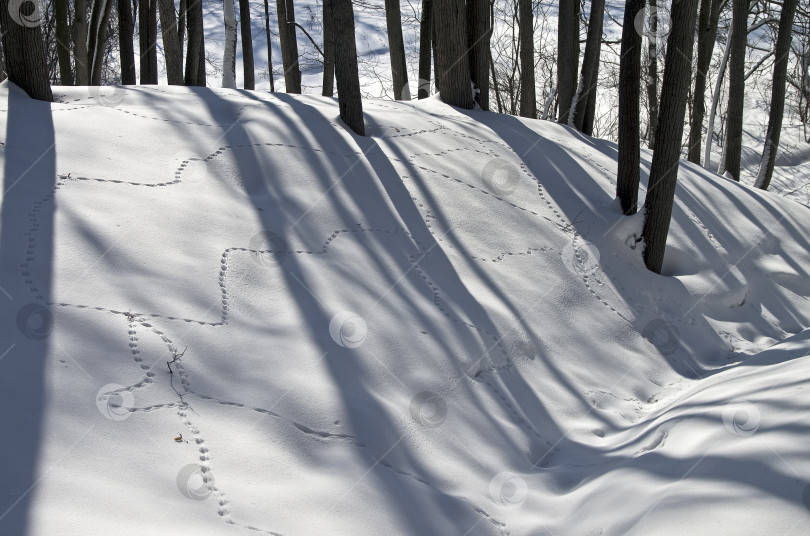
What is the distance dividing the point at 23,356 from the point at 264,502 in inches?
47.7

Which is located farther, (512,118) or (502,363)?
(512,118)

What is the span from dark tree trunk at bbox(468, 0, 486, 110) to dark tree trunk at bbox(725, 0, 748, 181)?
346 cm

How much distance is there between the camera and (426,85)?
1049 cm

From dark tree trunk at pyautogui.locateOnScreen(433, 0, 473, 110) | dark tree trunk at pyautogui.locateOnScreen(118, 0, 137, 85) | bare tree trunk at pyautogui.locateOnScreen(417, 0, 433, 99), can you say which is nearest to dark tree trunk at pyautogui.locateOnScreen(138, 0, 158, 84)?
dark tree trunk at pyautogui.locateOnScreen(118, 0, 137, 85)

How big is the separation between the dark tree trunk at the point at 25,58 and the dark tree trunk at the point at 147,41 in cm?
487

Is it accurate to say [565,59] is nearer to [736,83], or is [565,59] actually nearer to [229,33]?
[736,83]

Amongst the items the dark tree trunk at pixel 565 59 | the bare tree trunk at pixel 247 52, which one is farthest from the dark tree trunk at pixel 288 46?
the dark tree trunk at pixel 565 59

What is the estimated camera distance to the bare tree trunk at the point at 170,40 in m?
8.51

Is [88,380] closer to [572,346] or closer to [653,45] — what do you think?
[572,346]

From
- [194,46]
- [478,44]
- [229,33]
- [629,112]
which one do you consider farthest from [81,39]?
[629,112]

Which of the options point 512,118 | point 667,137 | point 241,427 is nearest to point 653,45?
point 512,118

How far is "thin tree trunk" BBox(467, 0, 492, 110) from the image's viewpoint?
7344 mm

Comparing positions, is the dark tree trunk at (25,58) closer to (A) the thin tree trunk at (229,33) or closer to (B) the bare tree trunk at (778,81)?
(A) the thin tree trunk at (229,33)

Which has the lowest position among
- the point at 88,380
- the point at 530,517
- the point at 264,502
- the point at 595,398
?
the point at 595,398
